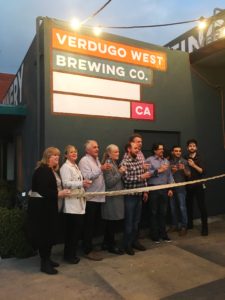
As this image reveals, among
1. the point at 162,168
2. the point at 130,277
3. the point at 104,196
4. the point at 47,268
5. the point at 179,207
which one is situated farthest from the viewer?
the point at 179,207

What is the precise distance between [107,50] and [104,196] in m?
2.87

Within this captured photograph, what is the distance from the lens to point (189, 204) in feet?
23.5

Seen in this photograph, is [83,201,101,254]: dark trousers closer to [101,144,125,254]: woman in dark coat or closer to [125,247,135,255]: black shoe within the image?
[101,144,125,254]: woman in dark coat

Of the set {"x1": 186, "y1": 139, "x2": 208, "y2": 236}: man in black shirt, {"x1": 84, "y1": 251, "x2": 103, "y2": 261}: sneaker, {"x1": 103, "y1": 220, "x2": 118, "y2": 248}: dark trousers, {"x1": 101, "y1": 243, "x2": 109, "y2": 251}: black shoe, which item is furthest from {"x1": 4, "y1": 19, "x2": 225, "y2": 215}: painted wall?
{"x1": 84, "y1": 251, "x2": 103, "y2": 261}: sneaker

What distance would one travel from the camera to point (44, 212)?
4645 millimetres

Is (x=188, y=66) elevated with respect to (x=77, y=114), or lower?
elevated

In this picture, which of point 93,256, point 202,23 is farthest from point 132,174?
point 202,23

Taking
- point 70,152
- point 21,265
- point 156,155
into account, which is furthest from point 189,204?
point 21,265

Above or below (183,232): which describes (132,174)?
above

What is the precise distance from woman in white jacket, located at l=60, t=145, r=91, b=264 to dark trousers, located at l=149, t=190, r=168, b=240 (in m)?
1.42

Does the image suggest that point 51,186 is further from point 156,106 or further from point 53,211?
point 156,106

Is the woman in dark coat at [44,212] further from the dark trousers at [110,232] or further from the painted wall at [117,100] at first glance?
the painted wall at [117,100]

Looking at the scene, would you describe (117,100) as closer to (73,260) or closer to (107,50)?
(107,50)

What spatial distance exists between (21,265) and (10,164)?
5395 mm
